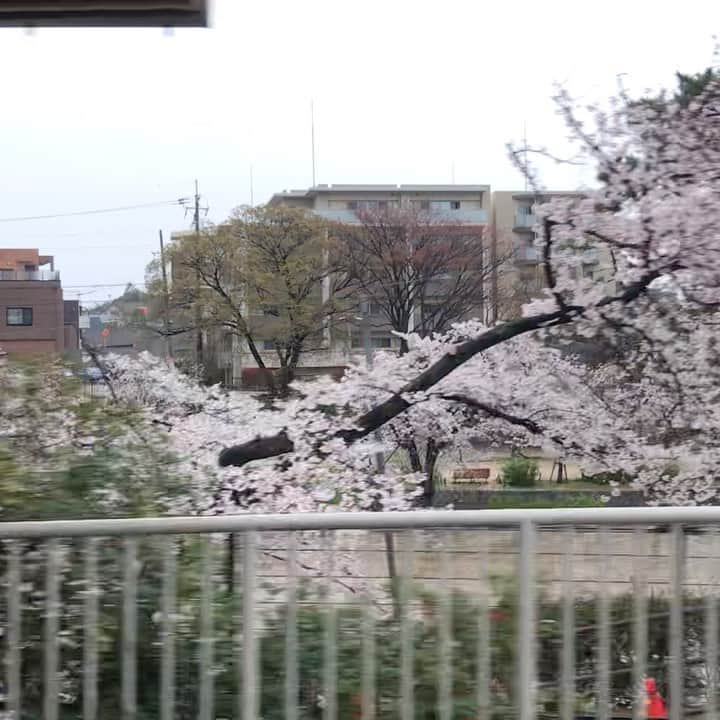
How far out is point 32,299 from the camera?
37.4 ft

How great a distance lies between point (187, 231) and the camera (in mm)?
9328

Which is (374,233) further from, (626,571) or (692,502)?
(626,571)

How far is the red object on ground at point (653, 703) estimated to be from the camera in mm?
2365

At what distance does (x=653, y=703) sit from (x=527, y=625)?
48 centimetres

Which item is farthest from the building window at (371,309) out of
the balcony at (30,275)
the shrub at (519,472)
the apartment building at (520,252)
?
the balcony at (30,275)

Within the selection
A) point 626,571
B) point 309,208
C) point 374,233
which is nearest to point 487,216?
point 374,233

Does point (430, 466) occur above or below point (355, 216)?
below

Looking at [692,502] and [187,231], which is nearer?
[692,502]

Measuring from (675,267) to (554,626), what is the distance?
447 centimetres

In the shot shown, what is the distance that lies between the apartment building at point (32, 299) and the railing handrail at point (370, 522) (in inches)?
253

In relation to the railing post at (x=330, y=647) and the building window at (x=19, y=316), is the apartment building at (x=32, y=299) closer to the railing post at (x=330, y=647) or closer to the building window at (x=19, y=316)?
the building window at (x=19, y=316)

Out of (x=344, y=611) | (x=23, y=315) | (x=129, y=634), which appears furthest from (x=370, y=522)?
(x=23, y=315)

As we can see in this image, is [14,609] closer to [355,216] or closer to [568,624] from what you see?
[568,624]

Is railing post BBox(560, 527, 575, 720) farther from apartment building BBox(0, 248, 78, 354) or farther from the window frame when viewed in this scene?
the window frame
